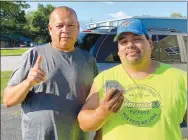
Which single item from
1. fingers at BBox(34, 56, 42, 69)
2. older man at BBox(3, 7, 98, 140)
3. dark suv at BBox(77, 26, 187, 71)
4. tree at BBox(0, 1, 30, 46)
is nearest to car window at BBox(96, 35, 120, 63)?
dark suv at BBox(77, 26, 187, 71)

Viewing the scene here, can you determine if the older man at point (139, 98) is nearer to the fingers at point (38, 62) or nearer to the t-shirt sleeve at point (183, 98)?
the t-shirt sleeve at point (183, 98)

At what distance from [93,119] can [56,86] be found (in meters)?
0.42

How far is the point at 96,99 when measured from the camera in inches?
69.5

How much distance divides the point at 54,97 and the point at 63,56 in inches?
10.2

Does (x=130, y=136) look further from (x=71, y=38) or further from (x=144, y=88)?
(x=71, y=38)

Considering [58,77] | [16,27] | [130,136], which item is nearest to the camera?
[130,136]

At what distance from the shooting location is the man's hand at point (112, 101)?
5.15ft

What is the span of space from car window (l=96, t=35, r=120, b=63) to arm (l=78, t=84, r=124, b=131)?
3293 mm

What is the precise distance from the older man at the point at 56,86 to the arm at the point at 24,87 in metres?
0.02

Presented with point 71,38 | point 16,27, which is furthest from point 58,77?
point 16,27

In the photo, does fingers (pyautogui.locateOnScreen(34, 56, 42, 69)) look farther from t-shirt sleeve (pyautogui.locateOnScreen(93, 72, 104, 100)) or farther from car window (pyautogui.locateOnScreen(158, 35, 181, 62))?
car window (pyautogui.locateOnScreen(158, 35, 181, 62))

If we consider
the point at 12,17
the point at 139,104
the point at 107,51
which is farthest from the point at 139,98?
the point at 12,17

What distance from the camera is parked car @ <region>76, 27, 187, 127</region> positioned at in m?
5.17

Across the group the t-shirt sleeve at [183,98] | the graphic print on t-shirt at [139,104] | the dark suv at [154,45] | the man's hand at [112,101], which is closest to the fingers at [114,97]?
the man's hand at [112,101]
